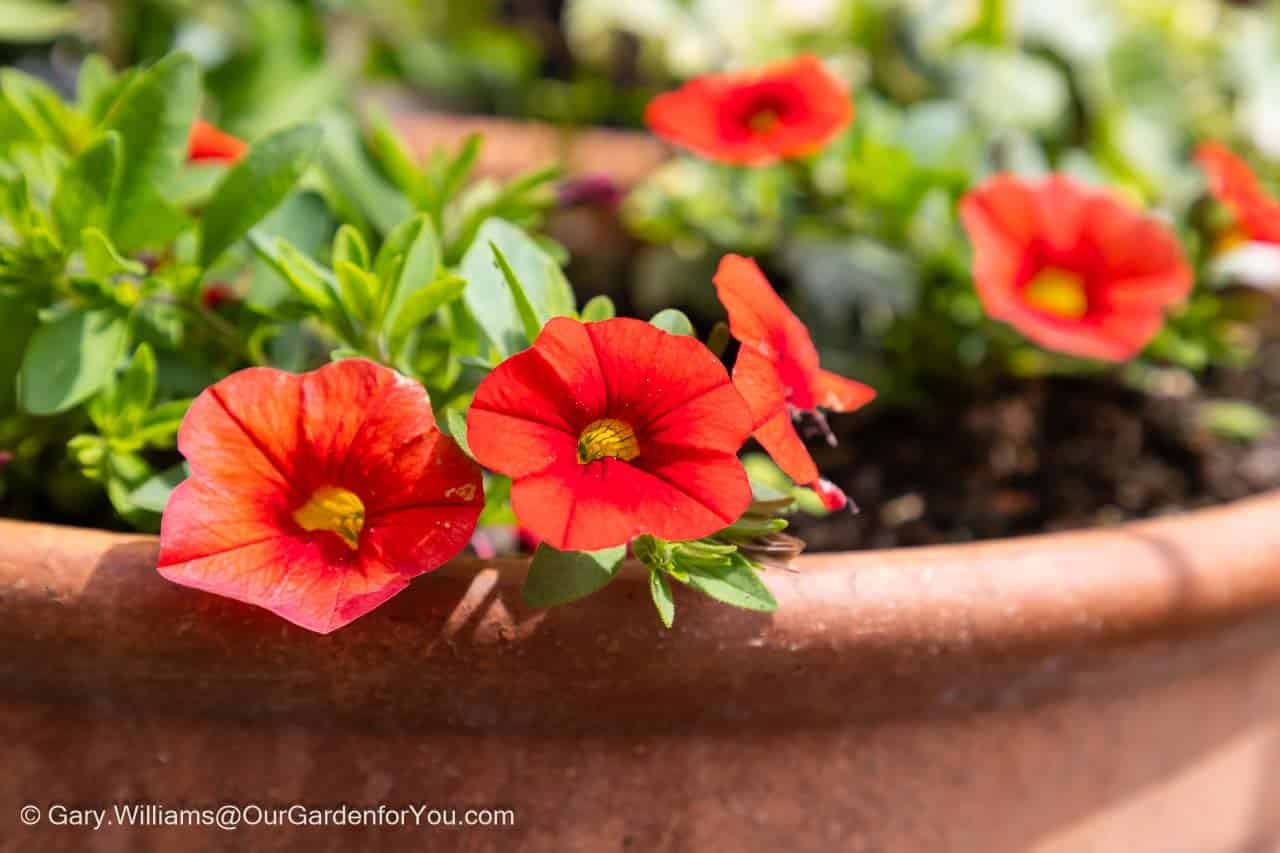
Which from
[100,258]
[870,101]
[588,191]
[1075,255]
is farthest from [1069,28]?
[100,258]

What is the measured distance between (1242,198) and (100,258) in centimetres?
81

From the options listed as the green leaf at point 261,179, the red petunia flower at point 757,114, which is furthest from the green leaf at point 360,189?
the red petunia flower at point 757,114

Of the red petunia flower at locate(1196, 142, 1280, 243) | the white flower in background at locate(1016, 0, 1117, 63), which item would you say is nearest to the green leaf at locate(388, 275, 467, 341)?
the red petunia flower at locate(1196, 142, 1280, 243)

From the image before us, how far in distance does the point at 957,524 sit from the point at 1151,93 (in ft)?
2.00

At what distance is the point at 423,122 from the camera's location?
1316mm

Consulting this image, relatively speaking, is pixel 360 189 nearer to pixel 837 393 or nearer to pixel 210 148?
pixel 210 148

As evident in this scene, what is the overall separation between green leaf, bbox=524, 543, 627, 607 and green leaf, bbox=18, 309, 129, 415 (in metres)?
0.24

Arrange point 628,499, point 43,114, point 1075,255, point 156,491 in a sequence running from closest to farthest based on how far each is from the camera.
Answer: point 628,499 < point 156,491 < point 43,114 < point 1075,255

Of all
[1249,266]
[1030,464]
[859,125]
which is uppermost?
[859,125]

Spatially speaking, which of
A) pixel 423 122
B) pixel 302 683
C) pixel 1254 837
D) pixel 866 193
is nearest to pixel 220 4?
pixel 423 122

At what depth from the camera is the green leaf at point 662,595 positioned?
446mm

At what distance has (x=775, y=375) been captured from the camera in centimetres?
47

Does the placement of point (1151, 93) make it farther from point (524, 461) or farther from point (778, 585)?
point (524, 461)

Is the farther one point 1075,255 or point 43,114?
point 1075,255
